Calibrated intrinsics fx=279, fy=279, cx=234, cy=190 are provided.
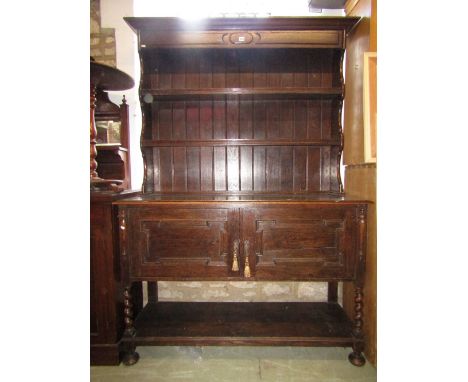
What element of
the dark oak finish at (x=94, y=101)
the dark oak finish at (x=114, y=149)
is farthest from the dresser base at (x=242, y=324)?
the dark oak finish at (x=114, y=149)

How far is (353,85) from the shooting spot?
1.83 meters

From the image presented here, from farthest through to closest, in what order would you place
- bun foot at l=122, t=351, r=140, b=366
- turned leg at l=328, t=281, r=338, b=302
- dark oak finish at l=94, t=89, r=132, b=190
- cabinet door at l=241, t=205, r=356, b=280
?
1. dark oak finish at l=94, t=89, r=132, b=190
2. turned leg at l=328, t=281, r=338, b=302
3. bun foot at l=122, t=351, r=140, b=366
4. cabinet door at l=241, t=205, r=356, b=280

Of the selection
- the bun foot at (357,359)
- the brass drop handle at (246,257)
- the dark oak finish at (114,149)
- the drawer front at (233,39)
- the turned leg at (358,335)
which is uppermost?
the drawer front at (233,39)

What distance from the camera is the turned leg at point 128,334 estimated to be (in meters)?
1.58

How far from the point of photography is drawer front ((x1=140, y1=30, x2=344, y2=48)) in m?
1.71

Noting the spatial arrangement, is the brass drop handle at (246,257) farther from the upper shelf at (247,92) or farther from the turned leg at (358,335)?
the upper shelf at (247,92)

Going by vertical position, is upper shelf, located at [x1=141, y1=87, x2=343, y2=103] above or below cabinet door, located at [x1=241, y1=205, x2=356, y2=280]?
above

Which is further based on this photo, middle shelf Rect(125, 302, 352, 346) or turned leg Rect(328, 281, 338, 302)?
turned leg Rect(328, 281, 338, 302)

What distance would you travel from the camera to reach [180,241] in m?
1.52

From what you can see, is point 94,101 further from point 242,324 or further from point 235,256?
point 242,324

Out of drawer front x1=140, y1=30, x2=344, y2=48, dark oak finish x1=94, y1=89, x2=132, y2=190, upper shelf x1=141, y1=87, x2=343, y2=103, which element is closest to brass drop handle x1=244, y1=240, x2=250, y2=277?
upper shelf x1=141, y1=87, x2=343, y2=103

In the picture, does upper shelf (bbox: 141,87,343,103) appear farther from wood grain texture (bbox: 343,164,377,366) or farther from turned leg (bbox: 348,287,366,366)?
turned leg (bbox: 348,287,366,366)

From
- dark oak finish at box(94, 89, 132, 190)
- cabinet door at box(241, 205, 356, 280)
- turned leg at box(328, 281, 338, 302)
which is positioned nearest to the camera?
cabinet door at box(241, 205, 356, 280)
